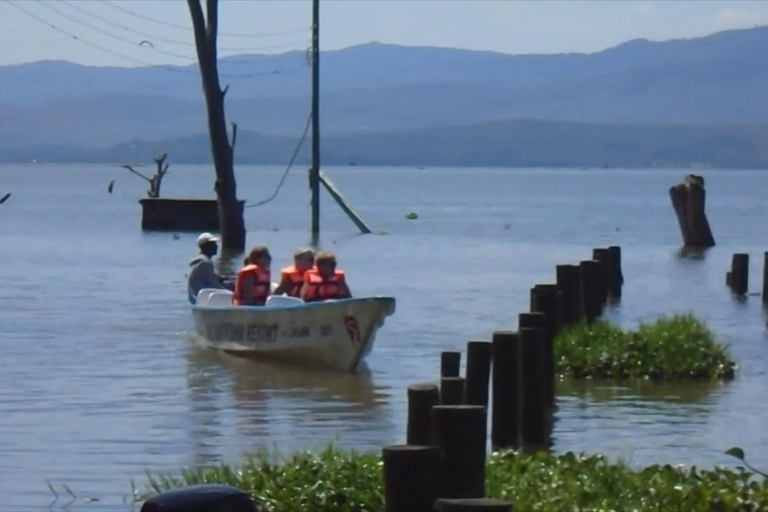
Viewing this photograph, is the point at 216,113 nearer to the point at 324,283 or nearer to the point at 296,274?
the point at 296,274

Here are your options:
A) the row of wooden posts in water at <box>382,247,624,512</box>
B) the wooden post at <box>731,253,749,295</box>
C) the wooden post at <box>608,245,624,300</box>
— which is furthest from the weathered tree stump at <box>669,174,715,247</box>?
the row of wooden posts in water at <box>382,247,624,512</box>

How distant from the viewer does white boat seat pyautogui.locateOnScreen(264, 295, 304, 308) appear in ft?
68.9

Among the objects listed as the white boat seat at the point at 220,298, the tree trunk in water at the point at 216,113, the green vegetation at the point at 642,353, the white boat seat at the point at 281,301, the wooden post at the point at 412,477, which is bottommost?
the green vegetation at the point at 642,353

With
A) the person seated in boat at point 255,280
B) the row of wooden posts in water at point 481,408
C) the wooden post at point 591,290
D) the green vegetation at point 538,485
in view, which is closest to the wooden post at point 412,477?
the row of wooden posts in water at point 481,408

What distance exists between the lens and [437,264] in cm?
4222

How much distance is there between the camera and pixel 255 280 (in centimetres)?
2183

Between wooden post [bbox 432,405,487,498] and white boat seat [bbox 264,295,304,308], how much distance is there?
11896mm

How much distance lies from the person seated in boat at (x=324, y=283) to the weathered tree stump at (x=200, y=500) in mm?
12954

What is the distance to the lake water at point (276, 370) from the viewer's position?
50.3ft

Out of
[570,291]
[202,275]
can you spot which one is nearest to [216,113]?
[202,275]

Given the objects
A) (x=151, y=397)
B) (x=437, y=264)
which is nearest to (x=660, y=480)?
(x=151, y=397)

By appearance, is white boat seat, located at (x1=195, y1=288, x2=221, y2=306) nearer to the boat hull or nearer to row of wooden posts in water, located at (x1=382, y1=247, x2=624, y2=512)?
the boat hull

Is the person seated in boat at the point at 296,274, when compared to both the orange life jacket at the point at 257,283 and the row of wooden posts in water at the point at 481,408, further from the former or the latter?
the row of wooden posts in water at the point at 481,408

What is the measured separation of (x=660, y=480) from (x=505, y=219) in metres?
65.0
